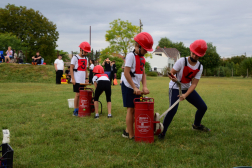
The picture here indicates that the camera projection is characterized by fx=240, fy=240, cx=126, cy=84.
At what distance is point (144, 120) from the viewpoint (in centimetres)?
440

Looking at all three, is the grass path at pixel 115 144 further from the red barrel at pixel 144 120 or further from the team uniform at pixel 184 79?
the team uniform at pixel 184 79

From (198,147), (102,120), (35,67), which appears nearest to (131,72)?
(198,147)

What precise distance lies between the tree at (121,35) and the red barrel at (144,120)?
42805 millimetres

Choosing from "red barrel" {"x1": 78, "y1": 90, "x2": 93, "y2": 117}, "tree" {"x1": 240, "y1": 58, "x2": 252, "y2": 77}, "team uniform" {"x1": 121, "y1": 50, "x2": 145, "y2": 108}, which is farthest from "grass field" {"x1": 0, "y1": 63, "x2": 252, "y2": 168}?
"tree" {"x1": 240, "y1": 58, "x2": 252, "y2": 77}

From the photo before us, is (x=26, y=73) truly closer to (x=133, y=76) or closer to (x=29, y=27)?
(x=133, y=76)

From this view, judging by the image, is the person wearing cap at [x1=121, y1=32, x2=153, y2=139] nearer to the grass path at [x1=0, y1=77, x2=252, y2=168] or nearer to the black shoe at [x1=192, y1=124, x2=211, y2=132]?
the grass path at [x1=0, y1=77, x2=252, y2=168]

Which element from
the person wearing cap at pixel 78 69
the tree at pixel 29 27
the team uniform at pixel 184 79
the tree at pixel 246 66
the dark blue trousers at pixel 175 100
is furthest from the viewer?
the tree at pixel 246 66

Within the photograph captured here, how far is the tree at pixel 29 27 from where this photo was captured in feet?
152

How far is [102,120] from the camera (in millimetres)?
6473

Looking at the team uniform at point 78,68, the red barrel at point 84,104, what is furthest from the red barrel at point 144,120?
the team uniform at point 78,68

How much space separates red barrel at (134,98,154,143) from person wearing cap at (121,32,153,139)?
0.79 feet

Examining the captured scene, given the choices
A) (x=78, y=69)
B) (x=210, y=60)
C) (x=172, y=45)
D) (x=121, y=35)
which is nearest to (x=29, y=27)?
(x=121, y=35)

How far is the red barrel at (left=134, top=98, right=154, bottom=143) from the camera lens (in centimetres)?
436

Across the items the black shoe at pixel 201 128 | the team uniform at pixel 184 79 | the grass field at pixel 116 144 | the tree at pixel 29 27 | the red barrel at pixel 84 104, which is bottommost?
the grass field at pixel 116 144
